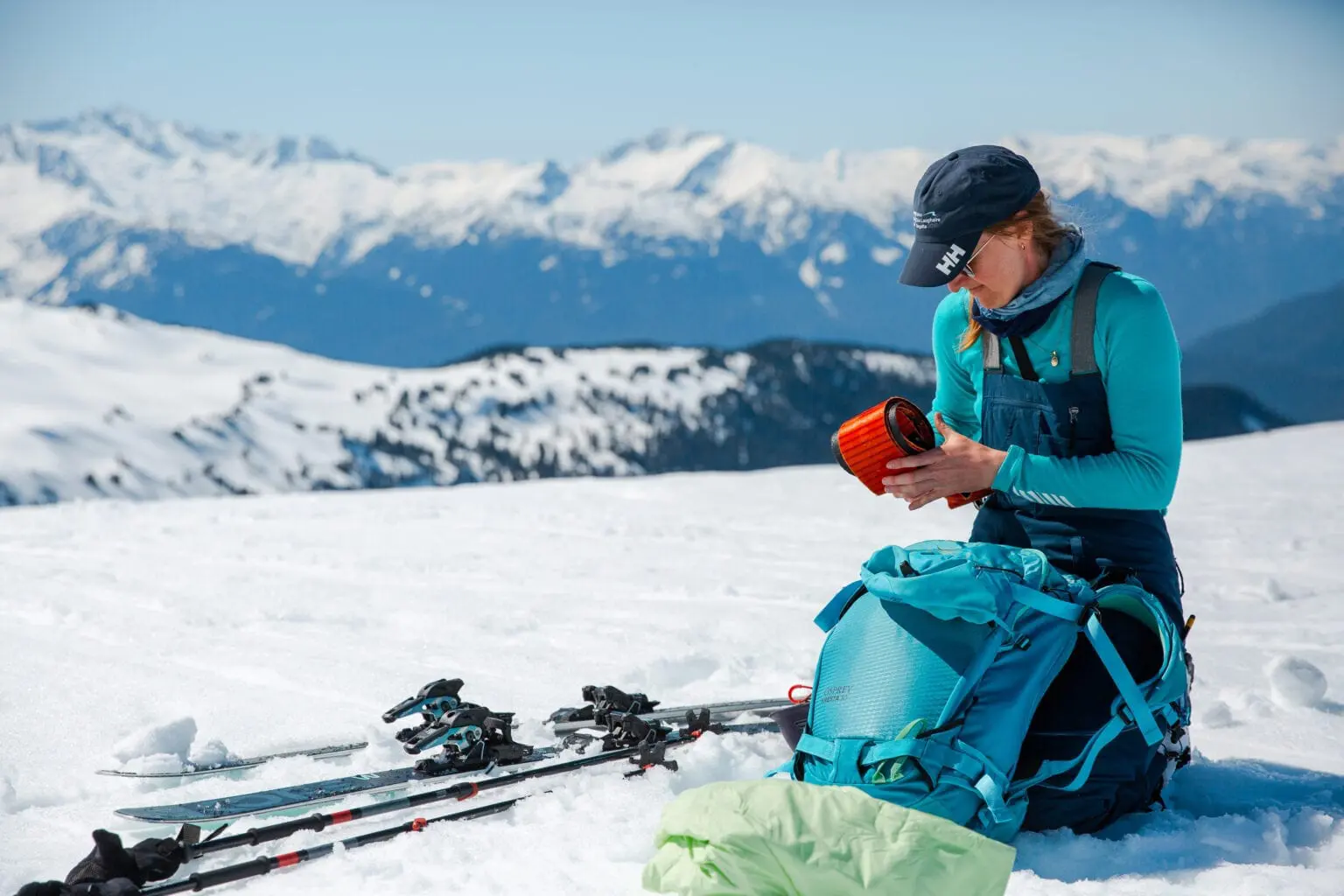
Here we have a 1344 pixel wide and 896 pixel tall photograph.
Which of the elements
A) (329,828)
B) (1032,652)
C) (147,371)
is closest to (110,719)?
(329,828)

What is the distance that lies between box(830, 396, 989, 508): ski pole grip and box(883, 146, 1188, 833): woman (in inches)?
2.4

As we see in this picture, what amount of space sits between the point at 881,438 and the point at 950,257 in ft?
1.97

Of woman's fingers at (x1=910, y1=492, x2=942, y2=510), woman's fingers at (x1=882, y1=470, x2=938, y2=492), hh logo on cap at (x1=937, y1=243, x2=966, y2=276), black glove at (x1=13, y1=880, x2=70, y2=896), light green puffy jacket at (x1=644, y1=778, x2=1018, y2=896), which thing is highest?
hh logo on cap at (x1=937, y1=243, x2=966, y2=276)

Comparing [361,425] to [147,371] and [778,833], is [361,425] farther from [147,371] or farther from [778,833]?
[778,833]

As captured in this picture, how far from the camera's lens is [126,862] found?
3012 millimetres

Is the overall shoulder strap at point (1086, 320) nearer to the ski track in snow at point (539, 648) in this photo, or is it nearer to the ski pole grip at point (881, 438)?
the ski pole grip at point (881, 438)

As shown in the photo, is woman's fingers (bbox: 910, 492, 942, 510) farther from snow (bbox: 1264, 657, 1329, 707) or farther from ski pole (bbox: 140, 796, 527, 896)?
snow (bbox: 1264, 657, 1329, 707)

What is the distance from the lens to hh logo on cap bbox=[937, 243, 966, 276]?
11.6 feet

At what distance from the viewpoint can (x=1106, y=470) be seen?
3500mm

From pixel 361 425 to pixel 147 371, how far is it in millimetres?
55276

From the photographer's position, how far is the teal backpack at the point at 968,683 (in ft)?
10.7

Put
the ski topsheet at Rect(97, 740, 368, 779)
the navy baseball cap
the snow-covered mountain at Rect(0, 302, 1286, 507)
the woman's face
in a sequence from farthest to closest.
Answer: the snow-covered mountain at Rect(0, 302, 1286, 507), the ski topsheet at Rect(97, 740, 368, 779), the woman's face, the navy baseball cap

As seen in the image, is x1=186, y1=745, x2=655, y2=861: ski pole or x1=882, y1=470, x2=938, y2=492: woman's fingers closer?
x1=186, y1=745, x2=655, y2=861: ski pole

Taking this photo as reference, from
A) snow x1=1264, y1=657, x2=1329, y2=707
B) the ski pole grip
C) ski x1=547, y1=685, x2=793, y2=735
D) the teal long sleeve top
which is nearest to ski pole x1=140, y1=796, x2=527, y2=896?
ski x1=547, y1=685, x2=793, y2=735
